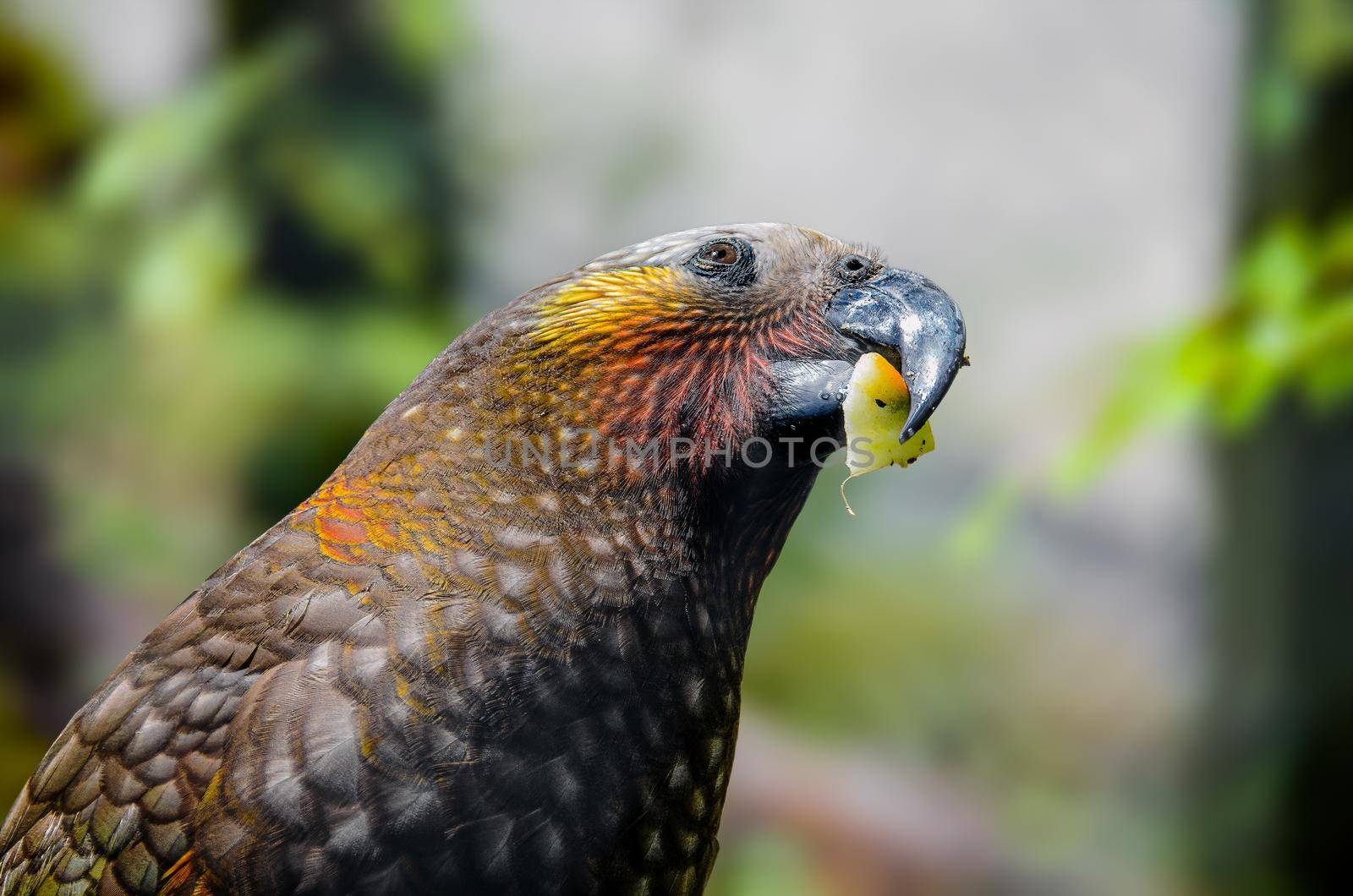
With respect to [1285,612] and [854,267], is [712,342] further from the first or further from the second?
[1285,612]

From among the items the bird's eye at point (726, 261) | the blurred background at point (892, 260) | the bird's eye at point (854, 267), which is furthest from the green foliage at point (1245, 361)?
the bird's eye at point (726, 261)

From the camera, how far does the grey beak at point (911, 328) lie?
1318mm

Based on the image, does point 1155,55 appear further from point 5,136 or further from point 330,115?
point 5,136

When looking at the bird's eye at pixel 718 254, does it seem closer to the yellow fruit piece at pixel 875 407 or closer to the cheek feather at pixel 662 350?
the cheek feather at pixel 662 350

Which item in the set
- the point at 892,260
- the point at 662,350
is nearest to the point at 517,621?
the point at 662,350

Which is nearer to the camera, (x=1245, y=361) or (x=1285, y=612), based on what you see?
(x=1245, y=361)

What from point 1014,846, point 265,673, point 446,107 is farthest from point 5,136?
point 1014,846

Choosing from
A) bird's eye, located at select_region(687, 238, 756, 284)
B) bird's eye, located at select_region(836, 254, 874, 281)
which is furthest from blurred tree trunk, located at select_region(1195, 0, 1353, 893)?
bird's eye, located at select_region(687, 238, 756, 284)

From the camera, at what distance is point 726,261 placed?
4.81 feet

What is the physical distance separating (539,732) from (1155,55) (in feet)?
11.5

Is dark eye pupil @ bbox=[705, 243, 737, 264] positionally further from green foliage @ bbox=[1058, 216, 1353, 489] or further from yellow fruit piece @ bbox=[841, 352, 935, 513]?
green foliage @ bbox=[1058, 216, 1353, 489]

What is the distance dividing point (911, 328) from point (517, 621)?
2.13 feet

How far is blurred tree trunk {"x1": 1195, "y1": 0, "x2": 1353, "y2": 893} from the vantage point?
3.73 m

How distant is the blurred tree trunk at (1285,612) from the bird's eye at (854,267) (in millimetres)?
2846
